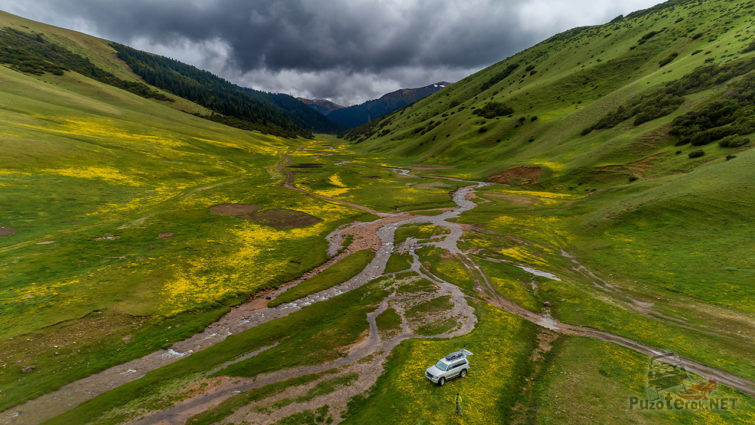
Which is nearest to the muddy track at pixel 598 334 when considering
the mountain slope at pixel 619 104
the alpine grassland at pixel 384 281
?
the alpine grassland at pixel 384 281

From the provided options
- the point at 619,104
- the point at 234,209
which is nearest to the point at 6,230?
the point at 234,209

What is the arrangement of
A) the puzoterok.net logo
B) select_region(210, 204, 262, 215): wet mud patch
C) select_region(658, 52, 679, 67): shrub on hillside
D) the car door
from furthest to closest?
select_region(658, 52, 679, 67): shrub on hillside
select_region(210, 204, 262, 215): wet mud patch
the car door
the puzoterok.net logo

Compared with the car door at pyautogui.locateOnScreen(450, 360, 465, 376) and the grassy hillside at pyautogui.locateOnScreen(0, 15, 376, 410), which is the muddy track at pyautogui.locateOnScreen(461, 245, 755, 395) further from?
the grassy hillside at pyautogui.locateOnScreen(0, 15, 376, 410)

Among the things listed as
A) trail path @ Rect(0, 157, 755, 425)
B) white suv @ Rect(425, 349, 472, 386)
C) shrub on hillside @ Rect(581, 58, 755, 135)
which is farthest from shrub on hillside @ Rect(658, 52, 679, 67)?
white suv @ Rect(425, 349, 472, 386)

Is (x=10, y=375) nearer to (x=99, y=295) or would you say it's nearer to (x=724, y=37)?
(x=99, y=295)

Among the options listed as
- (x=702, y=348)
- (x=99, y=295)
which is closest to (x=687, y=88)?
(x=702, y=348)
